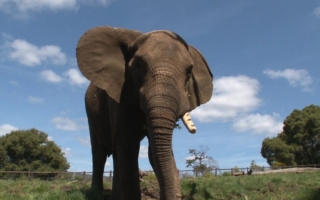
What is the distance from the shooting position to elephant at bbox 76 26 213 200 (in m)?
4.14

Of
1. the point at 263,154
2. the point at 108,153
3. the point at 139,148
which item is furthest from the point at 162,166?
the point at 263,154

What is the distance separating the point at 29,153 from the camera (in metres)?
50.6

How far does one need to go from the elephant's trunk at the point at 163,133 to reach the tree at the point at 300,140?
A: 152 feet

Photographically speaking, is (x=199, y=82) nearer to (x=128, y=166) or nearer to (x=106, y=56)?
(x=106, y=56)

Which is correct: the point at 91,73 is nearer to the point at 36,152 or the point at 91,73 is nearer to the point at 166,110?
the point at 166,110

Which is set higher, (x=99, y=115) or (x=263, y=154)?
(x=263, y=154)

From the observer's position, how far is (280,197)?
932 centimetres

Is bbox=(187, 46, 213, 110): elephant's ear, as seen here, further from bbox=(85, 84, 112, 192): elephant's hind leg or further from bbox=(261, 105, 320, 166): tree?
bbox=(261, 105, 320, 166): tree

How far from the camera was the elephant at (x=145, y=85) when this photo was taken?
4.14 meters

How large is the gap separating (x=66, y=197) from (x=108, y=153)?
1946 mm

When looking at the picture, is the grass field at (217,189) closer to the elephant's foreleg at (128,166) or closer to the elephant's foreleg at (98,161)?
the elephant's foreleg at (98,161)

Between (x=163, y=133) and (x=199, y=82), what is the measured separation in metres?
1.70

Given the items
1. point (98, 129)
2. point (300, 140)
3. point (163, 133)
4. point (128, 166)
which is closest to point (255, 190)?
point (98, 129)

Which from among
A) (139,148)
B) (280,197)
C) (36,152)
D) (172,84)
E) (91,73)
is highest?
(36,152)
